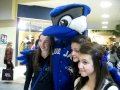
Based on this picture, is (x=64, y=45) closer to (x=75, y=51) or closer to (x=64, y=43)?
(x=64, y=43)


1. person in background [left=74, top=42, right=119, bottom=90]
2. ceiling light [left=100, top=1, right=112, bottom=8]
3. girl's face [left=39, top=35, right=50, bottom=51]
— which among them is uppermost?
ceiling light [left=100, top=1, right=112, bottom=8]

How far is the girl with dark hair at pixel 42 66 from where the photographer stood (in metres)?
1.97

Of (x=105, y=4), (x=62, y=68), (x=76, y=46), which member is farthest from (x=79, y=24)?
(x=105, y=4)

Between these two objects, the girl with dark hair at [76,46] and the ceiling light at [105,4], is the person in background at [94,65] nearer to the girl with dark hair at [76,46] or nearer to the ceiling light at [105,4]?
the girl with dark hair at [76,46]

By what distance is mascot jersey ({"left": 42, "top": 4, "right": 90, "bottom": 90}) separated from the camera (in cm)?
187

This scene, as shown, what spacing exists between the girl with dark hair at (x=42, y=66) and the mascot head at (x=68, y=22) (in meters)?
0.10

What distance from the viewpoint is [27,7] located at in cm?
1020

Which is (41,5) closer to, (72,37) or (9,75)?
(9,75)

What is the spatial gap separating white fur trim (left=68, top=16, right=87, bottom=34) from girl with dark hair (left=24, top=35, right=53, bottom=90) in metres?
0.21

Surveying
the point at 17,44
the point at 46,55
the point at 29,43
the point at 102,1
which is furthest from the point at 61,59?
the point at 29,43

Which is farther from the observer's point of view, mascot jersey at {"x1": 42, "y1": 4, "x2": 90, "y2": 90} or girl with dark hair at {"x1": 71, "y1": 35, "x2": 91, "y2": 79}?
mascot jersey at {"x1": 42, "y1": 4, "x2": 90, "y2": 90}

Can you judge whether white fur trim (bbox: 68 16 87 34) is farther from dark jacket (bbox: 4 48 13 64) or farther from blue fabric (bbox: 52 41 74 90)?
dark jacket (bbox: 4 48 13 64)

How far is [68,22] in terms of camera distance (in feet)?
6.46

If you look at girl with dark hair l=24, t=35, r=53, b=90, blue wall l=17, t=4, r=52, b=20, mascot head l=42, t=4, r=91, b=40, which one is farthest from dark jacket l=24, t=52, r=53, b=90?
blue wall l=17, t=4, r=52, b=20
